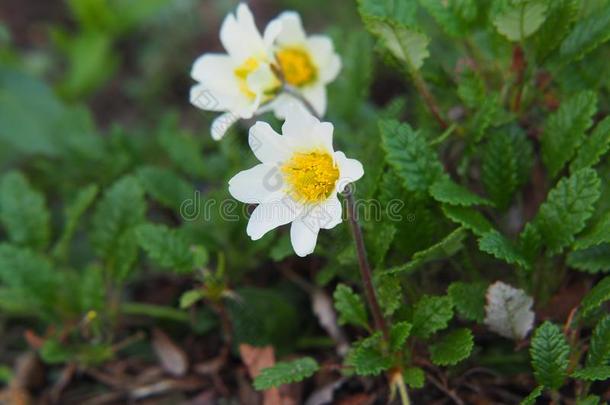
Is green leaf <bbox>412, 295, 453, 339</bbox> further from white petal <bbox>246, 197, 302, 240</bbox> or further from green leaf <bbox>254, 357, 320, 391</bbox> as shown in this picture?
white petal <bbox>246, 197, 302, 240</bbox>

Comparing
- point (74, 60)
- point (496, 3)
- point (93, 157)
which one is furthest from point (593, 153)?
point (74, 60)

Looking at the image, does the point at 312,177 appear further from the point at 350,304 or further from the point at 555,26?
the point at 555,26

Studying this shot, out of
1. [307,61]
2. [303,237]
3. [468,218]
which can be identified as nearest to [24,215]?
[307,61]

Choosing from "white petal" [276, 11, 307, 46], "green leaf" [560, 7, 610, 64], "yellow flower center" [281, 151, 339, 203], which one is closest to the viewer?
"yellow flower center" [281, 151, 339, 203]

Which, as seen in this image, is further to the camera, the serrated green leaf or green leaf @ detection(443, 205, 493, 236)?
the serrated green leaf

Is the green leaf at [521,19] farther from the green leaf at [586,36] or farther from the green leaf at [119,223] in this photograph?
the green leaf at [119,223]

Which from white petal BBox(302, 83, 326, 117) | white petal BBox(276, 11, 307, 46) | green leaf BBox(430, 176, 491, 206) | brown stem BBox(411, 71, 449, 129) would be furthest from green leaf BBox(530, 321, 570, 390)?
white petal BBox(276, 11, 307, 46)

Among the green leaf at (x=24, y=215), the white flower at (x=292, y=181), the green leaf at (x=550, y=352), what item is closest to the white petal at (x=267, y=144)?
the white flower at (x=292, y=181)
